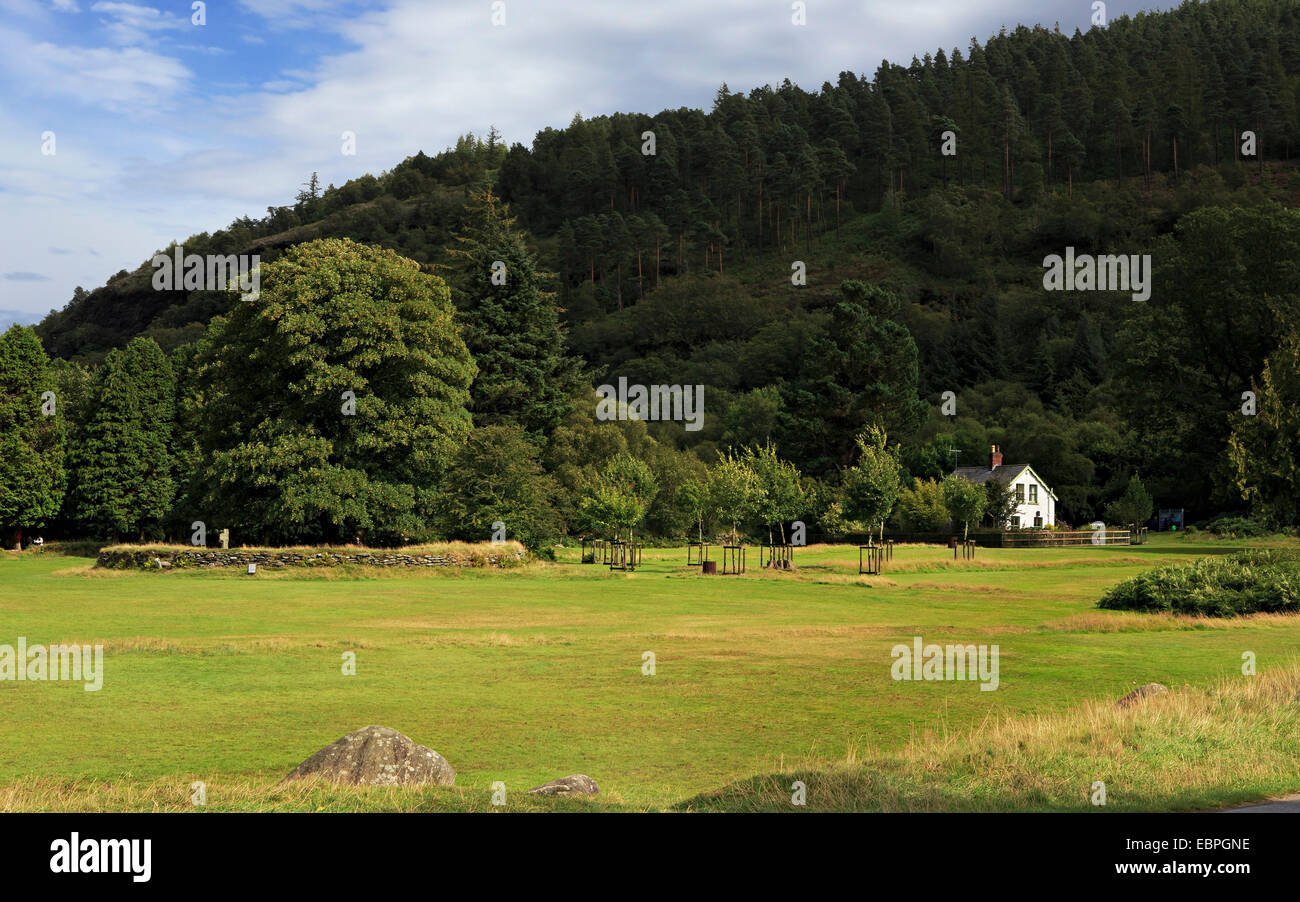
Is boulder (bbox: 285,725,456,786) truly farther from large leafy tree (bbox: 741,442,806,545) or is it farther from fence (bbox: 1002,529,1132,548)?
fence (bbox: 1002,529,1132,548)

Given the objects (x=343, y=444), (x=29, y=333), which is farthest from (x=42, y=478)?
(x=343, y=444)

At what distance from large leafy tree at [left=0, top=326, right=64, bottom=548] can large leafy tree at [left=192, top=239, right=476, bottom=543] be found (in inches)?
756

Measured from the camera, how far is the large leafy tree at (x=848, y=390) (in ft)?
307

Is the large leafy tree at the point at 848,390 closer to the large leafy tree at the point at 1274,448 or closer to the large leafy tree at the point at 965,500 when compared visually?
the large leafy tree at the point at 965,500

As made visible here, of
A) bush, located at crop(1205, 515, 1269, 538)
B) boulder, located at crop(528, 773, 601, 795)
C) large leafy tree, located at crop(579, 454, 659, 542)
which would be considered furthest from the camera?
bush, located at crop(1205, 515, 1269, 538)

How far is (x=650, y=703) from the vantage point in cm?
1777

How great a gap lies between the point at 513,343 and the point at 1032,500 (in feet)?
177

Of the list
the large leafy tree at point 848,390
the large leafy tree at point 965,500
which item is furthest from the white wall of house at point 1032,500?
the large leafy tree at point 965,500

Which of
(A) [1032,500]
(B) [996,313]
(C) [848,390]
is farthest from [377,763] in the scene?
(B) [996,313]

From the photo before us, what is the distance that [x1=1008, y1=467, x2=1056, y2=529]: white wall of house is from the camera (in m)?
95.6

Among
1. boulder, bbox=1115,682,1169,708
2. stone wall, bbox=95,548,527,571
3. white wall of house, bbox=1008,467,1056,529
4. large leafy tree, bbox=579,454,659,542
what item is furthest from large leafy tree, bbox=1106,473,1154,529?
boulder, bbox=1115,682,1169,708

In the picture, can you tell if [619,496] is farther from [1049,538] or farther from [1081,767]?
[1081,767]

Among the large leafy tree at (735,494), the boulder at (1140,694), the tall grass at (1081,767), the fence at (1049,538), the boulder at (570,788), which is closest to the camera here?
the tall grass at (1081,767)

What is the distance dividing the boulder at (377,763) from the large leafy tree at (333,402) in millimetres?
42770
